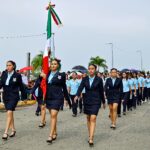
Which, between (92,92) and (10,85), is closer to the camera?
(92,92)

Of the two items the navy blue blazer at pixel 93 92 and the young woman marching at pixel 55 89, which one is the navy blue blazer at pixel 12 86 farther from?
the navy blue blazer at pixel 93 92

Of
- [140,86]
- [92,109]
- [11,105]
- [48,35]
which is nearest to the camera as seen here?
[92,109]

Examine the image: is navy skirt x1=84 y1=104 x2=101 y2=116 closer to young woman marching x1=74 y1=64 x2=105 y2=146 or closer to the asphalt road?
young woman marching x1=74 y1=64 x2=105 y2=146

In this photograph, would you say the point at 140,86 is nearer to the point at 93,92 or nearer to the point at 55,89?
the point at 93,92

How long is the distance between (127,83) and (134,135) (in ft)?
22.4

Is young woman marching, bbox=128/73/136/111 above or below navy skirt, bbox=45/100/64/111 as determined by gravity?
below

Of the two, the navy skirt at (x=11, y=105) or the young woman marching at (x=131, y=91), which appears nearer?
the navy skirt at (x=11, y=105)

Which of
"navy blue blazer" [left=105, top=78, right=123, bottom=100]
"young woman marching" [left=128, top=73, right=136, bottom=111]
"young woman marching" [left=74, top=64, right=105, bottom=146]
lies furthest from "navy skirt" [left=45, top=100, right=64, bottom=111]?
"young woman marching" [left=128, top=73, right=136, bottom=111]

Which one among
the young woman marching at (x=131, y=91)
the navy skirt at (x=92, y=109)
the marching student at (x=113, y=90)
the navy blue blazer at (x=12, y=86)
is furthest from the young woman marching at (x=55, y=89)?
the young woman marching at (x=131, y=91)

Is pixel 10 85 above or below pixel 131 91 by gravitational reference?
above

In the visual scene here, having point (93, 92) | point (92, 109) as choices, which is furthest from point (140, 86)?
point (92, 109)

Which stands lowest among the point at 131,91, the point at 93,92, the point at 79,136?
the point at 79,136

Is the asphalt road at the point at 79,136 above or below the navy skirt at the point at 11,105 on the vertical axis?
below

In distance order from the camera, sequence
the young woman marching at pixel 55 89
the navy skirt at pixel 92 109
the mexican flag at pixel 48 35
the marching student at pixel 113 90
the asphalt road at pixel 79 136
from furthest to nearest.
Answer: the marching student at pixel 113 90 < the mexican flag at pixel 48 35 < the young woman marching at pixel 55 89 < the navy skirt at pixel 92 109 < the asphalt road at pixel 79 136
